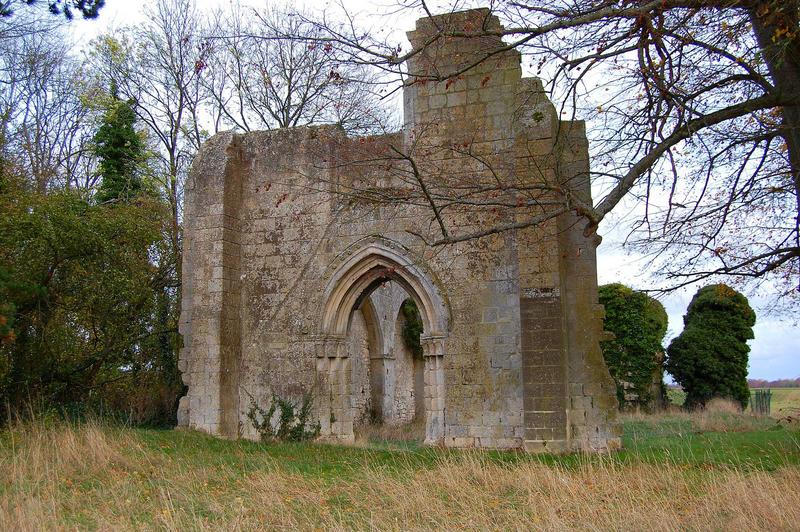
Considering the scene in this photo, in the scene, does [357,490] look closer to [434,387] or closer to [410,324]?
[434,387]

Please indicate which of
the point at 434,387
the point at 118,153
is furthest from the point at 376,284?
the point at 118,153

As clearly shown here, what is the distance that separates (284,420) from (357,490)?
440 cm

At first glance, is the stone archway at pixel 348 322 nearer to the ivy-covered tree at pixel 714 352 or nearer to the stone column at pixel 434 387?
the stone column at pixel 434 387

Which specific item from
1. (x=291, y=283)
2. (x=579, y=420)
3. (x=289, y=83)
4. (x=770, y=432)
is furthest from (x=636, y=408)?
(x=289, y=83)

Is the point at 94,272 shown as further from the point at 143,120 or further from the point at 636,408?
the point at 636,408

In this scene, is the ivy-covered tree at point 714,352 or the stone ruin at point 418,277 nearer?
the stone ruin at point 418,277

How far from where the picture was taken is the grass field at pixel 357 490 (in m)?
5.40

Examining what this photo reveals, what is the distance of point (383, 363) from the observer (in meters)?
17.5

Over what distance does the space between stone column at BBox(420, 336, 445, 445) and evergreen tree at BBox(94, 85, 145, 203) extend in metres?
10.1

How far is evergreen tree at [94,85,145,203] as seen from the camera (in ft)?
58.4

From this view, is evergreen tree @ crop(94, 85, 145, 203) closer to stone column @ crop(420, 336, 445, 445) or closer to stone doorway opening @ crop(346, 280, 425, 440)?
stone doorway opening @ crop(346, 280, 425, 440)

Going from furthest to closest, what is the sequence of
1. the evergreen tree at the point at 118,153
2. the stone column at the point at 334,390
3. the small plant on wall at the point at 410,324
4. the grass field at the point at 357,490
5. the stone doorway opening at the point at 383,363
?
the small plant on wall at the point at 410,324
the evergreen tree at the point at 118,153
the stone doorway opening at the point at 383,363
the stone column at the point at 334,390
the grass field at the point at 357,490

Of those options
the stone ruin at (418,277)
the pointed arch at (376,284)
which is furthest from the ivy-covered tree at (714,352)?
the pointed arch at (376,284)

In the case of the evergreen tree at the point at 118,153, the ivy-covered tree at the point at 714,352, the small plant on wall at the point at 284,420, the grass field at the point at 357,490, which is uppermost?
the evergreen tree at the point at 118,153
